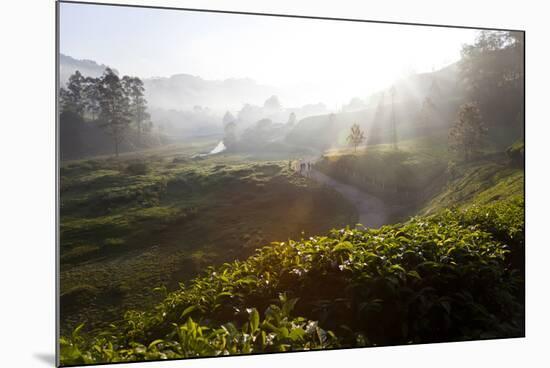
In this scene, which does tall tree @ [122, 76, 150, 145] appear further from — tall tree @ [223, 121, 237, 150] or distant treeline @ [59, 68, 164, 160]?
tall tree @ [223, 121, 237, 150]

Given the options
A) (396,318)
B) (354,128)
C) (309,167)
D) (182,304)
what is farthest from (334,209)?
(182,304)

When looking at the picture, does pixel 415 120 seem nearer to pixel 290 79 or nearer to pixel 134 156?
pixel 290 79

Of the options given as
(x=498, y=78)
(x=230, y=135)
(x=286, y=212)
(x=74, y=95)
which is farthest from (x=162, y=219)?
(x=498, y=78)

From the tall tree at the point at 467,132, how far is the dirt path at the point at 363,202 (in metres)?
1.02

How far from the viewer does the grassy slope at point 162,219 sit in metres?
4.47

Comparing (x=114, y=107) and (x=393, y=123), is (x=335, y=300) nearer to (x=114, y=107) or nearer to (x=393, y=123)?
(x=393, y=123)

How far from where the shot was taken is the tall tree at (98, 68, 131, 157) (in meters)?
4.62

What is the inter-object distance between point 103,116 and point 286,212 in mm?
1894

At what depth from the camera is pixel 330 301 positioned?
4.68 m

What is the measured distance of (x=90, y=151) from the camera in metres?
4.55

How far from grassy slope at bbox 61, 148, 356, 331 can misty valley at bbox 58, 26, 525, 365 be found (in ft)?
0.04

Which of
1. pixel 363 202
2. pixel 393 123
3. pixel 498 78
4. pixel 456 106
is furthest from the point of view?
pixel 498 78

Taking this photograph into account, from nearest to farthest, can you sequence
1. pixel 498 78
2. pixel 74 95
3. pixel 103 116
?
pixel 74 95 < pixel 103 116 < pixel 498 78

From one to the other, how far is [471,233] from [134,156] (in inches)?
130
